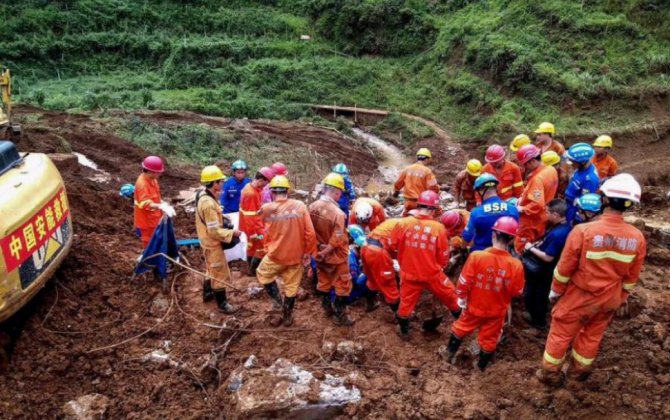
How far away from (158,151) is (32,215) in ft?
32.3

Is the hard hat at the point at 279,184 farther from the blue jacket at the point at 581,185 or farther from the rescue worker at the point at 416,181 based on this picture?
the blue jacket at the point at 581,185

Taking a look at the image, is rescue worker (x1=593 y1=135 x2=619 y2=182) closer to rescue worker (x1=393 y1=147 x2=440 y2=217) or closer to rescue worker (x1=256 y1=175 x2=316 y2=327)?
rescue worker (x1=393 y1=147 x2=440 y2=217)

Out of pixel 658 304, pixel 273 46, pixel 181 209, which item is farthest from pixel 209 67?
pixel 658 304

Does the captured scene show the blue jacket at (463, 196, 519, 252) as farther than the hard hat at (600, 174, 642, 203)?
Yes

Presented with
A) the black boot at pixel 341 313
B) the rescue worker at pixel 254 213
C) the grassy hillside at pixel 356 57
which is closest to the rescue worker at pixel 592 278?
the black boot at pixel 341 313

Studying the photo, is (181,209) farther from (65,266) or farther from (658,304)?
(658,304)

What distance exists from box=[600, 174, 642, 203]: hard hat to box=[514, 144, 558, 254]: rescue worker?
1.73m

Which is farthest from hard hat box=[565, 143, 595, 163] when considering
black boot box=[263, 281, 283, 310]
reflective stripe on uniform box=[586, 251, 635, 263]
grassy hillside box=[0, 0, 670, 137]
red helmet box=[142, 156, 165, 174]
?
grassy hillside box=[0, 0, 670, 137]

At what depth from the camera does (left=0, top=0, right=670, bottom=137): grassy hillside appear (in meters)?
15.7

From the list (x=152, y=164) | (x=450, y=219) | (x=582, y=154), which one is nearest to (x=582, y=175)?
(x=582, y=154)

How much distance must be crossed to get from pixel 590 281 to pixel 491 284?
778 millimetres

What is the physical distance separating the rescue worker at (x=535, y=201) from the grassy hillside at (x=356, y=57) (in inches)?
386

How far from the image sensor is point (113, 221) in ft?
26.4

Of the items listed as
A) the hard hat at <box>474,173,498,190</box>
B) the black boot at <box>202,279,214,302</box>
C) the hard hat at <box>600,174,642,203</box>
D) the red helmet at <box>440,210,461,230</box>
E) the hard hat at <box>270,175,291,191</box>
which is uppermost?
the hard hat at <box>600,174,642,203</box>
